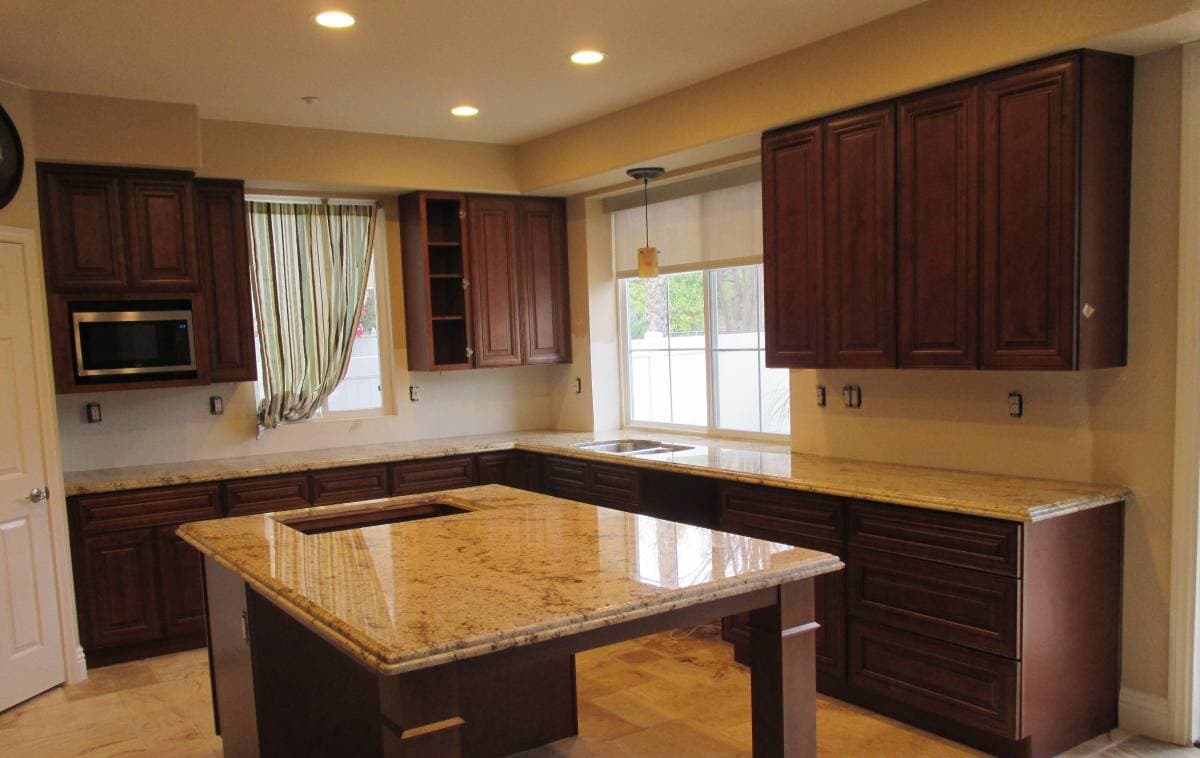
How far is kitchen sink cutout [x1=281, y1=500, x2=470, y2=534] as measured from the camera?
3242mm

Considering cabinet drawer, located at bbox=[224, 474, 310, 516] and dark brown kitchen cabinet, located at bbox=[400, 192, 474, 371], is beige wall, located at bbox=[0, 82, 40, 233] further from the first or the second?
dark brown kitchen cabinet, located at bbox=[400, 192, 474, 371]

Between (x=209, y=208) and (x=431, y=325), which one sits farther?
(x=431, y=325)

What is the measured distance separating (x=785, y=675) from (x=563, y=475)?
2.89 meters

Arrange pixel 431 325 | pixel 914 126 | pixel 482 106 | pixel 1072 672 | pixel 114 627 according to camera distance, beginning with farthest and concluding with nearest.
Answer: pixel 431 325 < pixel 482 106 < pixel 114 627 < pixel 914 126 < pixel 1072 672

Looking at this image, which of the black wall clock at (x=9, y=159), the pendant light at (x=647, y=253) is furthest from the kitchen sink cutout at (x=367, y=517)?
the black wall clock at (x=9, y=159)

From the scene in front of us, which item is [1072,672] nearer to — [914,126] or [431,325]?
[914,126]

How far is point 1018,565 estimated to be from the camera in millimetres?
2869

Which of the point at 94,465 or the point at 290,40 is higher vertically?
the point at 290,40

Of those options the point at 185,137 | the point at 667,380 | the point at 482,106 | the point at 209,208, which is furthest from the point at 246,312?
the point at 667,380

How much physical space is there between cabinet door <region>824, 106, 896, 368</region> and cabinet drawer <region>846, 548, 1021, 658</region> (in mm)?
836

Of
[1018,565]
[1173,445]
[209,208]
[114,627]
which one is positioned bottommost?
[114,627]

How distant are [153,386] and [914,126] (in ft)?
12.5

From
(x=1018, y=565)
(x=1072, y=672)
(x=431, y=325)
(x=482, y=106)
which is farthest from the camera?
(x=431, y=325)

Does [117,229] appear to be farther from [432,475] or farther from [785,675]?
[785,675]
